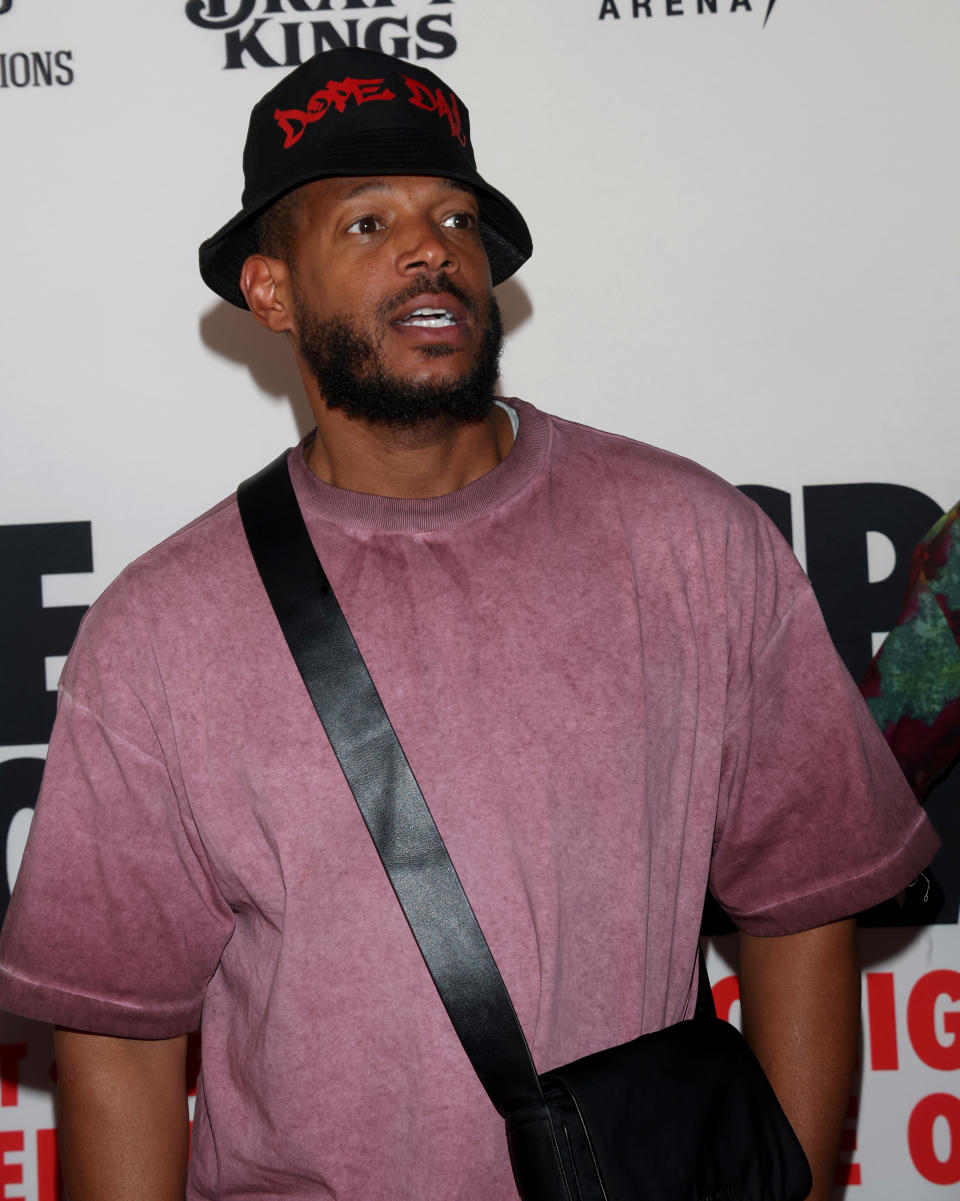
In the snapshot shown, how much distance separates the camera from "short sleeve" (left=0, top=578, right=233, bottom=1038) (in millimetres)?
1414

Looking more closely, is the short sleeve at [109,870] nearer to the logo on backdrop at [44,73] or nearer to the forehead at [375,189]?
the forehead at [375,189]

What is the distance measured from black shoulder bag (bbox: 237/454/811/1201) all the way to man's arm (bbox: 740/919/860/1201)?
0.35 feet

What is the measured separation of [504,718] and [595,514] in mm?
256

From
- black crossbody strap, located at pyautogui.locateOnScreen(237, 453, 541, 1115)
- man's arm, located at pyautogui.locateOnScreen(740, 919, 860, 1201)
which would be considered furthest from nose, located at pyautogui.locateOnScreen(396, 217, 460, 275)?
man's arm, located at pyautogui.locateOnScreen(740, 919, 860, 1201)

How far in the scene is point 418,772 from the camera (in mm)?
1373

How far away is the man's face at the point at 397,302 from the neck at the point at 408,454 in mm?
28

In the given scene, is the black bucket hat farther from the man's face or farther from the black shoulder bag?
the black shoulder bag

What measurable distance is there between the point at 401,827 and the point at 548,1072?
0.93 ft

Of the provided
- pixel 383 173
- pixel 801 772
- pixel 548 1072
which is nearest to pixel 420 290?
pixel 383 173

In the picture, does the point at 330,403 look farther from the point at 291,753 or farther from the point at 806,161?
the point at 806,161

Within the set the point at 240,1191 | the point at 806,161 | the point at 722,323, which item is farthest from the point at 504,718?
the point at 806,161

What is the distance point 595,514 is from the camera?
146cm

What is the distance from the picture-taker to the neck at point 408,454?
1466 mm

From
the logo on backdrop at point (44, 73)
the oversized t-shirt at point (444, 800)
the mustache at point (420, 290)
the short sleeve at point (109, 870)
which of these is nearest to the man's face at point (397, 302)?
the mustache at point (420, 290)
